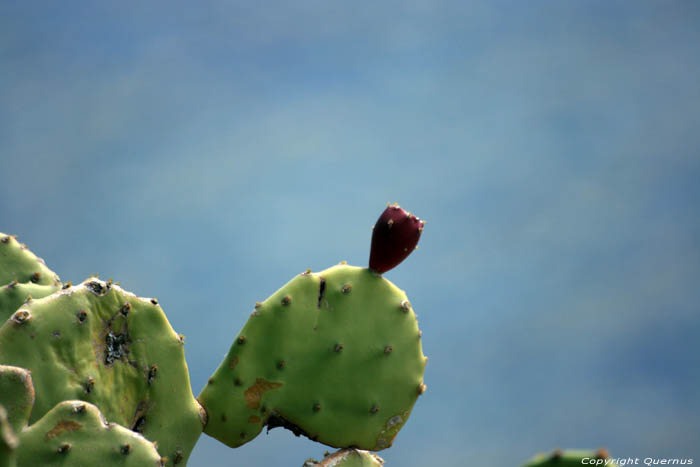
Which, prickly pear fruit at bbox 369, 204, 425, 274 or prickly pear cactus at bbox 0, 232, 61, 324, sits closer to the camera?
prickly pear fruit at bbox 369, 204, 425, 274

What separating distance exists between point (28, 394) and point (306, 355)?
1.81ft

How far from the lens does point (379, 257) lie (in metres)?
1.65

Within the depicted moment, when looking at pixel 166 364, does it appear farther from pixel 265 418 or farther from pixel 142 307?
pixel 265 418

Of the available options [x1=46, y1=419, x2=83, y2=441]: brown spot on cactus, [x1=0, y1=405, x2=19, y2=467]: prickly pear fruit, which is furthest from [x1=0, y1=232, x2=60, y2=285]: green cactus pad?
[x1=0, y1=405, x2=19, y2=467]: prickly pear fruit

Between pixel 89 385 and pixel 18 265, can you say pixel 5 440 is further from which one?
pixel 18 265

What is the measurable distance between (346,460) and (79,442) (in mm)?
580

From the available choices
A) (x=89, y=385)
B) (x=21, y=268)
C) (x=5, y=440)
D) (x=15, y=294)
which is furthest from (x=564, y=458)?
(x=21, y=268)

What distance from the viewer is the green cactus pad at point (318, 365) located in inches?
63.7

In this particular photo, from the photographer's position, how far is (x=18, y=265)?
5.98 ft

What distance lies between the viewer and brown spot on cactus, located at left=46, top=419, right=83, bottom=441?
49.9 inches

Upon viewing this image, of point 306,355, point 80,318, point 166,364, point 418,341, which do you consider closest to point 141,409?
point 166,364

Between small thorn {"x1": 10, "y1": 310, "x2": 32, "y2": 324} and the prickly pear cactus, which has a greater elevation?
the prickly pear cactus

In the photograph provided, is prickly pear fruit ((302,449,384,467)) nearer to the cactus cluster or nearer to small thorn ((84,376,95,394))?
the cactus cluster

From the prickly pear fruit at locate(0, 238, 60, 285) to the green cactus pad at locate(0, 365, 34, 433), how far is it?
1.99 feet
